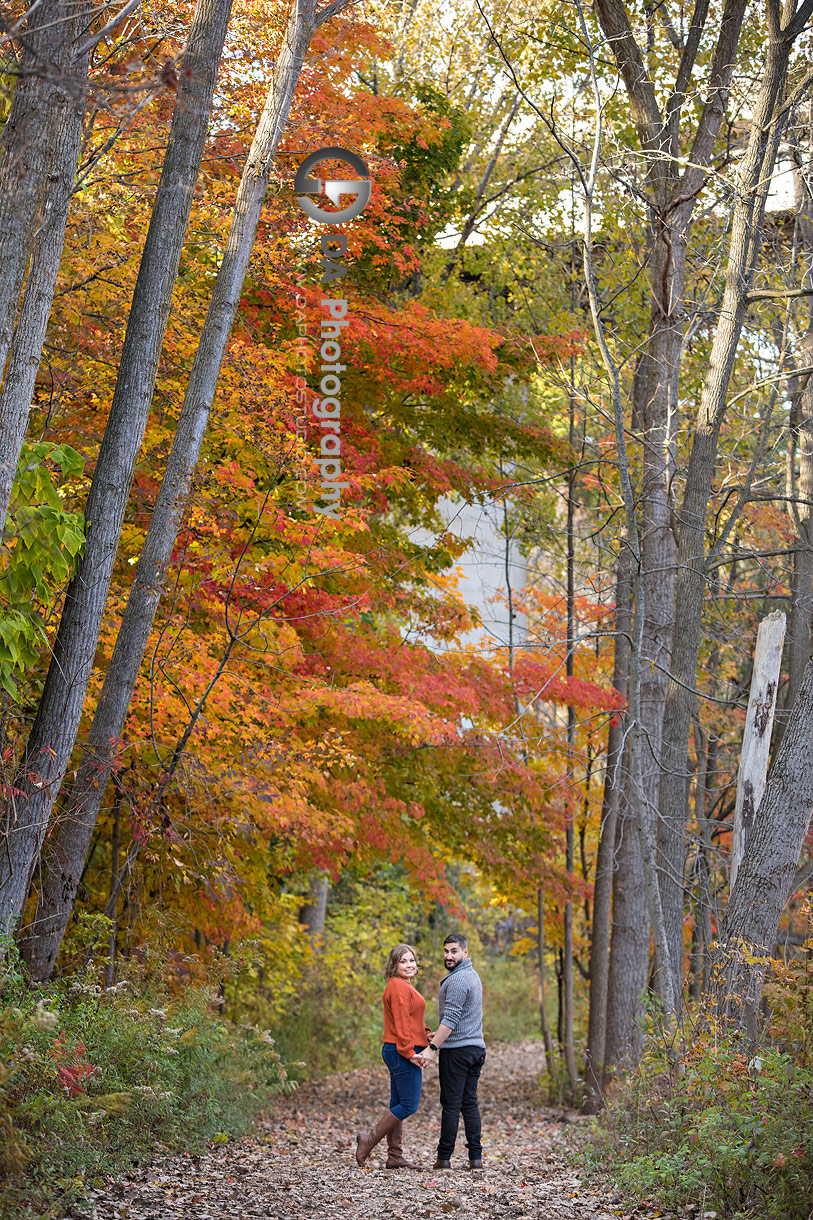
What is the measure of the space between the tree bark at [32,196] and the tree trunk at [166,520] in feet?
5.90

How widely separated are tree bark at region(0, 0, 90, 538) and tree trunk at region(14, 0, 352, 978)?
180 cm

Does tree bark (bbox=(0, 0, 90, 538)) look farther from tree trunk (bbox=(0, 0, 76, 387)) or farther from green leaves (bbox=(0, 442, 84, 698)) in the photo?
green leaves (bbox=(0, 442, 84, 698))

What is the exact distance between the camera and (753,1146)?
558 cm

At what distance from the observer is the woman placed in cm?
724

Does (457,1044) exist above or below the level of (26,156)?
below

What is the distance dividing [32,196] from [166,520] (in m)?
2.59

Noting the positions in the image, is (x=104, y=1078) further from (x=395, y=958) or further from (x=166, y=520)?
(x=166, y=520)

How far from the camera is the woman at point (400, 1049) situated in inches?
285

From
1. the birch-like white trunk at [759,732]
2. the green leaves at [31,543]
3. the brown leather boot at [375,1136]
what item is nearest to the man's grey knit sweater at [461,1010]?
the brown leather boot at [375,1136]

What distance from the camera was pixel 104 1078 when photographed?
20.5 ft

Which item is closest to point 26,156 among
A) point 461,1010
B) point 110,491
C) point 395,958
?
point 110,491

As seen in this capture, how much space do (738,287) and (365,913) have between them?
46.8 ft

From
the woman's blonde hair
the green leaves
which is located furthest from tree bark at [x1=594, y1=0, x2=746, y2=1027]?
the green leaves

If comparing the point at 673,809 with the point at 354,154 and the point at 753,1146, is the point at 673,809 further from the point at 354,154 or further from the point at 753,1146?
the point at 354,154
